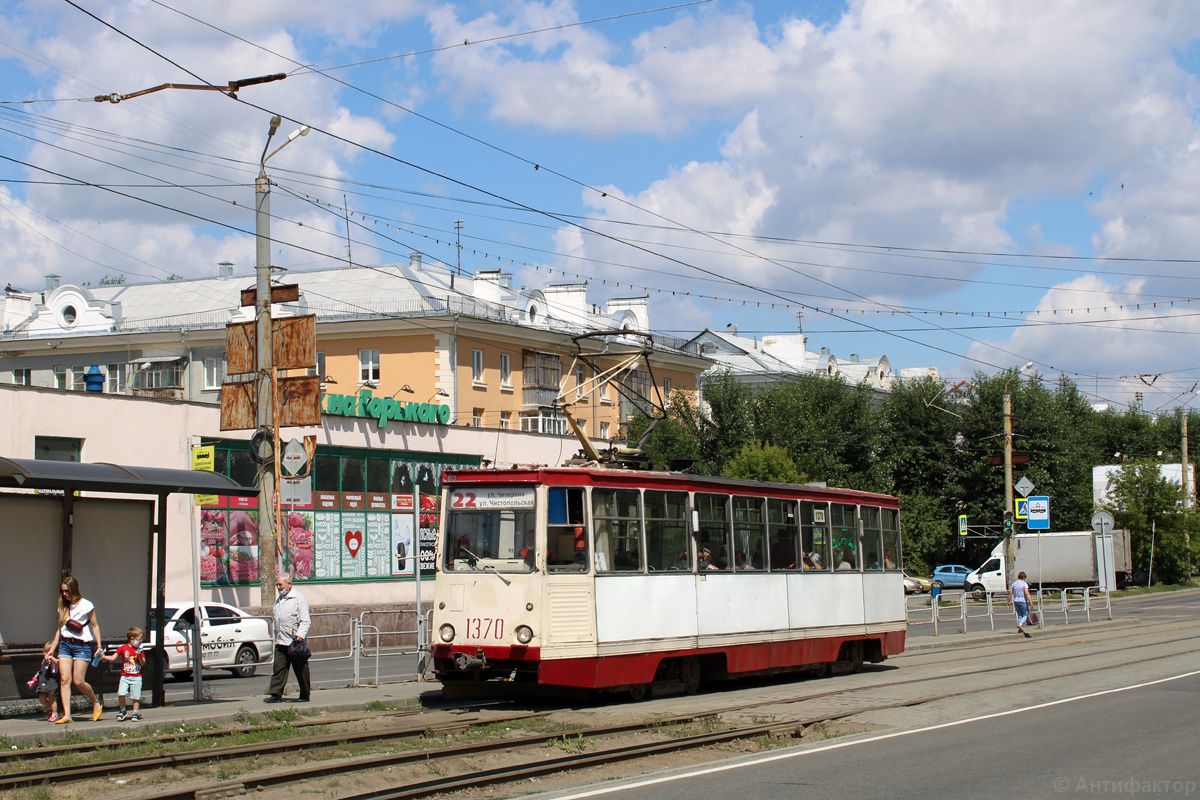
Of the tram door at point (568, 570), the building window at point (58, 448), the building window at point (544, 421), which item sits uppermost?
the building window at point (544, 421)

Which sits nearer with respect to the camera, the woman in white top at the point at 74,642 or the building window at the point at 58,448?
the woman in white top at the point at 74,642

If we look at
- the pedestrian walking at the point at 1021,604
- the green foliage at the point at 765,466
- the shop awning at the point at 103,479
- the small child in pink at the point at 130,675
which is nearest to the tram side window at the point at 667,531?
the shop awning at the point at 103,479

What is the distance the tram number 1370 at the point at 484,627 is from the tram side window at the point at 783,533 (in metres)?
5.01

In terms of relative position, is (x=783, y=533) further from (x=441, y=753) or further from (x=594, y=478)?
(x=441, y=753)

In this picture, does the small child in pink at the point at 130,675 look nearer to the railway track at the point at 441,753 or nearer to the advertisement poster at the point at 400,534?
the railway track at the point at 441,753

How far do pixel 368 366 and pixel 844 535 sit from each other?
107 ft

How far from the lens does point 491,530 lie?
46.8 feet

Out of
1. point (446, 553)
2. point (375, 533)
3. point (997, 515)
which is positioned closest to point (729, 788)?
point (446, 553)

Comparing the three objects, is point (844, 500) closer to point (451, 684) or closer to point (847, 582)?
point (847, 582)

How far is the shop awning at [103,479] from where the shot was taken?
12195 millimetres

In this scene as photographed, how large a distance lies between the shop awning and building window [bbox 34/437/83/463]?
1206cm

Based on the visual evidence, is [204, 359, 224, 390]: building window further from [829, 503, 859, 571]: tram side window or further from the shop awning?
the shop awning

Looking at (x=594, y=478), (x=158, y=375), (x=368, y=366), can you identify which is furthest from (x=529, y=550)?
(x=158, y=375)

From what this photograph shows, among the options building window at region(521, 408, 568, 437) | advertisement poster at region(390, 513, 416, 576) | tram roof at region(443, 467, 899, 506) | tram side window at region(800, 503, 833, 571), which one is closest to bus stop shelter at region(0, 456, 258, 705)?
tram roof at region(443, 467, 899, 506)
